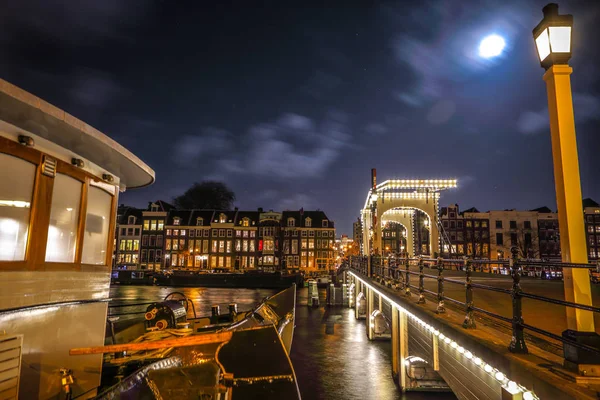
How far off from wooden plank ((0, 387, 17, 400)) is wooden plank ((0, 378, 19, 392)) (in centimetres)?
3

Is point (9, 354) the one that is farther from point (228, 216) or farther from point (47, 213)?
point (228, 216)

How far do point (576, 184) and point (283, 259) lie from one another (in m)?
62.8

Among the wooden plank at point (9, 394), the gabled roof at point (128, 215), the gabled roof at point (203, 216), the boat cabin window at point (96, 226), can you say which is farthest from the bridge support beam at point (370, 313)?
the gabled roof at point (128, 215)

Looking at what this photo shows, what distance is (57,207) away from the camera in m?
4.75

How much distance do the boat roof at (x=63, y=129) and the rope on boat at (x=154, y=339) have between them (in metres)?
3.01

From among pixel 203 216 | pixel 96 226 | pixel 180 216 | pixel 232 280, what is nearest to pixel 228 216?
pixel 203 216

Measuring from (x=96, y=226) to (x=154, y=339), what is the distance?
2446 mm

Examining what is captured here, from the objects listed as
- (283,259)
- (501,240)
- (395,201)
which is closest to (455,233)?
(501,240)

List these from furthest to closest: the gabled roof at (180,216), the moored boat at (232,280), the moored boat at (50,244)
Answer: the gabled roof at (180,216)
the moored boat at (232,280)
the moored boat at (50,244)

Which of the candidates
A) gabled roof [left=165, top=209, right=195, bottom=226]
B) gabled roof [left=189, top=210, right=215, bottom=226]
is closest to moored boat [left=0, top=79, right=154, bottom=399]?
gabled roof [left=189, top=210, right=215, bottom=226]

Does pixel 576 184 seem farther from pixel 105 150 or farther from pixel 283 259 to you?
pixel 283 259

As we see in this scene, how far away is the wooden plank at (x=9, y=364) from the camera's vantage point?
371 cm

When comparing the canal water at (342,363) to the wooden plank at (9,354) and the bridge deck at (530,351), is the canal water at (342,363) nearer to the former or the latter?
the bridge deck at (530,351)

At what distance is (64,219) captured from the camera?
4871 millimetres
